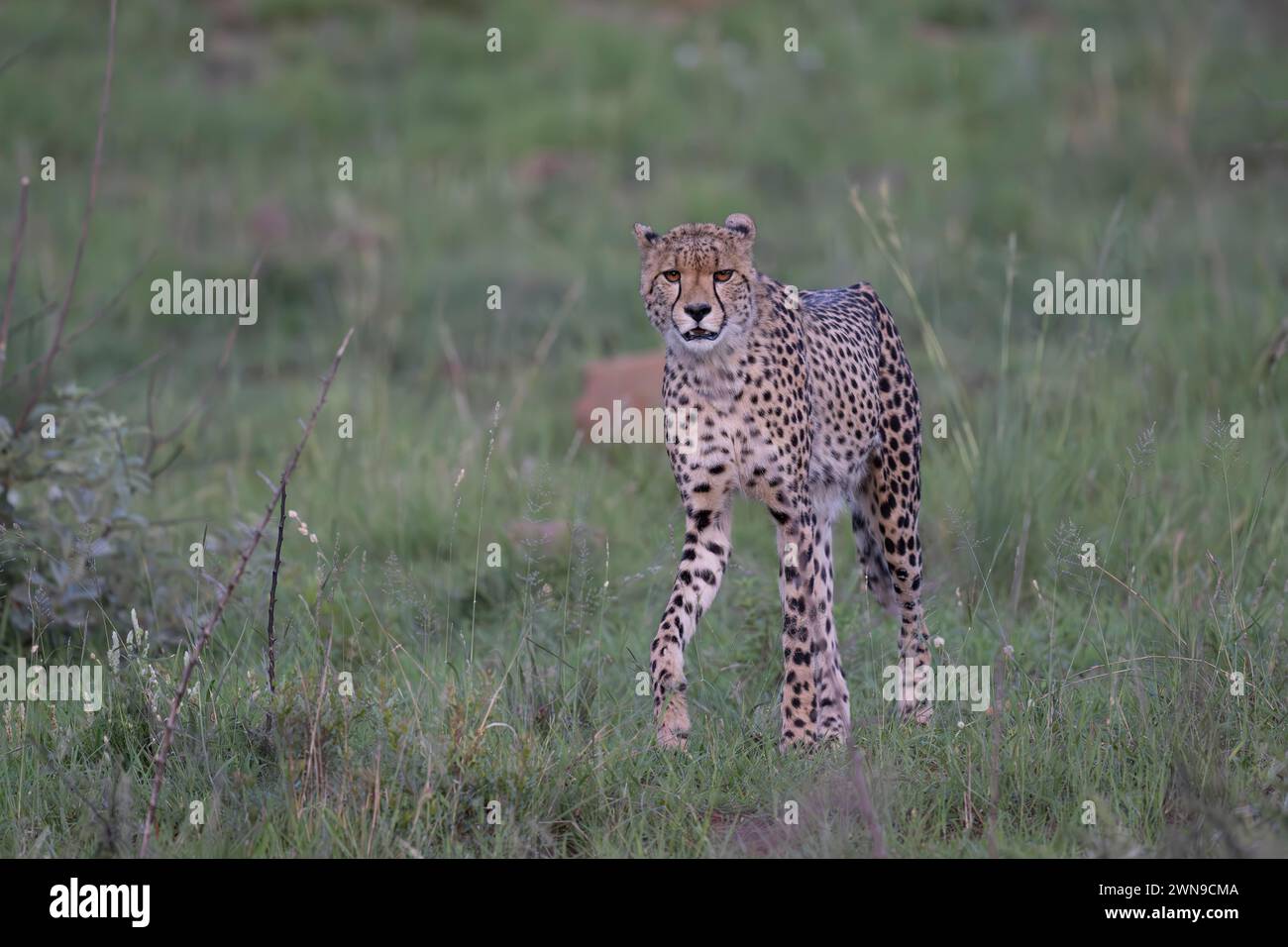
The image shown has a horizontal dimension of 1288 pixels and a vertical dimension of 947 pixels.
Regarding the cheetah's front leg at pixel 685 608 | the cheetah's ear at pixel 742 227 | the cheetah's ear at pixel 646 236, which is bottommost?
the cheetah's front leg at pixel 685 608

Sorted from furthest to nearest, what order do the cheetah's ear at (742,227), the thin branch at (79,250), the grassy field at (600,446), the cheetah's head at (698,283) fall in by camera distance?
1. the cheetah's ear at (742,227)
2. the thin branch at (79,250)
3. the cheetah's head at (698,283)
4. the grassy field at (600,446)

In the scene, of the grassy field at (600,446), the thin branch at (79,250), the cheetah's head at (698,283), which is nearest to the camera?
the grassy field at (600,446)

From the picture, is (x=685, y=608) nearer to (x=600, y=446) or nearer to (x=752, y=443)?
(x=752, y=443)

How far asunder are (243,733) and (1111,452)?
3.40 metres

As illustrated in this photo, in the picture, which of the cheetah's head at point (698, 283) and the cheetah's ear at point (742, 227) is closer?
the cheetah's head at point (698, 283)

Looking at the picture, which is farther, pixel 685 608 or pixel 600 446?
pixel 600 446

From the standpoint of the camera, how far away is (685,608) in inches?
173

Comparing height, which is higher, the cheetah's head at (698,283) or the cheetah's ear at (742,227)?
the cheetah's ear at (742,227)

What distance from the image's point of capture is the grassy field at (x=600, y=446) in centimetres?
394

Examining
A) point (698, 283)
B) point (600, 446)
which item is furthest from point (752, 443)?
point (600, 446)

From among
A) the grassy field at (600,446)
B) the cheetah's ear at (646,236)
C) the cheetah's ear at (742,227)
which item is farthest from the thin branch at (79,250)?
the cheetah's ear at (742,227)

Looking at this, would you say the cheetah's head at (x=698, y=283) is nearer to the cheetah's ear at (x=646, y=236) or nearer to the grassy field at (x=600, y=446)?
the cheetah's ear at (x=646, y=236)

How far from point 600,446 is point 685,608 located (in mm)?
2657

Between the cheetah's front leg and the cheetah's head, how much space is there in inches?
17.9
